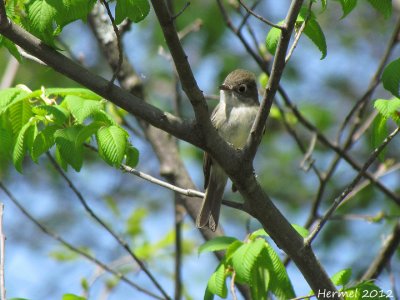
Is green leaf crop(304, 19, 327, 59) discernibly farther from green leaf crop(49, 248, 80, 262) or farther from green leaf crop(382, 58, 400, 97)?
green leaf crop(49, 248, 80, 262)

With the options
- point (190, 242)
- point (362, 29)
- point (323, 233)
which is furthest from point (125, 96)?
point (362, 29)

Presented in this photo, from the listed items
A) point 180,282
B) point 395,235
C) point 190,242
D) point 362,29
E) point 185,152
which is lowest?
point 180,282

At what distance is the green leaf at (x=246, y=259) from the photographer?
3213mm

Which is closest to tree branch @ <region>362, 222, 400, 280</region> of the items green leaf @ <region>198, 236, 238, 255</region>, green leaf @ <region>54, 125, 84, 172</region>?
green leaf @ <region>198, 236, 238, 255</region>

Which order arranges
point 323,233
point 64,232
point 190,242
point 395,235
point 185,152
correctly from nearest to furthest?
point 395,235 → point 190,242 → point 323,233 → point 185,152 → point 64,232

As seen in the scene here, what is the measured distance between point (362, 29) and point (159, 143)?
18.9 feet

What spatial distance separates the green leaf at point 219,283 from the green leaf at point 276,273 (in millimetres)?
227

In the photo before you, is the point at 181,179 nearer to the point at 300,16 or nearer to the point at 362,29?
the point at 300,16

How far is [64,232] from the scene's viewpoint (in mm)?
9688

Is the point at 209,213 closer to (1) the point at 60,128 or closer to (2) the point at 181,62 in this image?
(1) the point at 60,128

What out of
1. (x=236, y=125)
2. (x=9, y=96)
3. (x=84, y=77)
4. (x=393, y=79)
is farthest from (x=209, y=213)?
(x=393, y=79)

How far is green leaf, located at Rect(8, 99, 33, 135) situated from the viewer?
11.0 feet

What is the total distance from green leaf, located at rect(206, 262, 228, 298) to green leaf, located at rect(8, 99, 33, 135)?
1.19 m

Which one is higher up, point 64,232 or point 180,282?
point 64,232
